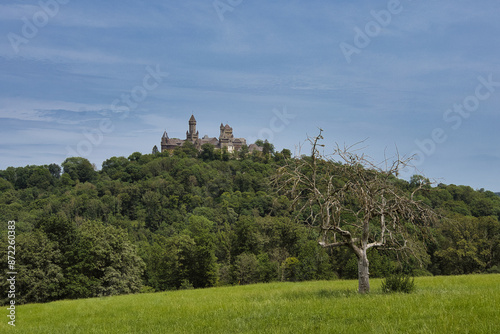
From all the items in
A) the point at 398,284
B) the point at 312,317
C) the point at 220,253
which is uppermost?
the point at 398,284

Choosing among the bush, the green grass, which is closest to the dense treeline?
the bush

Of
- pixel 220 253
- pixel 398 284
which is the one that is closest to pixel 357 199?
pixel 398 284

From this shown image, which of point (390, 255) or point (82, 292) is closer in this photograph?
point (82, 292)

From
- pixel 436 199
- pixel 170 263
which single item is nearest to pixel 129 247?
pixel 170 263

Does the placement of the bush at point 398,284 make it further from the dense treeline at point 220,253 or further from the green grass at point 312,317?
the green grass at point 312,317

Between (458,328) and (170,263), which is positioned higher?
(458,328)

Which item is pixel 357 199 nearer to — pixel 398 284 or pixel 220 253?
pixel 398 284

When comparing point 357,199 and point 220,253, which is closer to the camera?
point 357,199

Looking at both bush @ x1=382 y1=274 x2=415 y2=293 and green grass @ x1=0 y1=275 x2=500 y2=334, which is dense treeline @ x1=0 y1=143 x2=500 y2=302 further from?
green grass @ x1=0 y1=275 x2=500 y2=334

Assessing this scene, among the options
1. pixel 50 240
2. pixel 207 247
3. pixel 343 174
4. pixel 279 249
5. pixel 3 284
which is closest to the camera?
pixel 343 174

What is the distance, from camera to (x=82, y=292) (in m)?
34.6

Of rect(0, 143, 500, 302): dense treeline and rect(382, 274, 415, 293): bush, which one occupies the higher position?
rect(382, 274, 415, 293): bush

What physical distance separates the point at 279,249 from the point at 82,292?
30.2 meters

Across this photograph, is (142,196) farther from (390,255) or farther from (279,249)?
(390,255)
